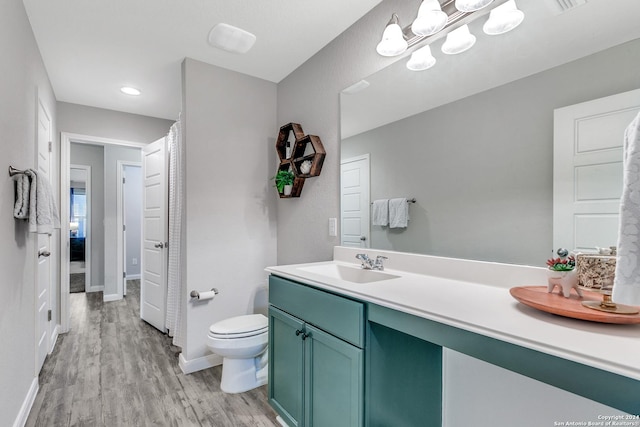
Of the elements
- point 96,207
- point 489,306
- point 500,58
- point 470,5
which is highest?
point 470,5

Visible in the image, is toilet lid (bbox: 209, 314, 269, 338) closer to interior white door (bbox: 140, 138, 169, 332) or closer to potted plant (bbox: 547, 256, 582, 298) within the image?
interior white door (bbox: 140, 138, 169, 332)

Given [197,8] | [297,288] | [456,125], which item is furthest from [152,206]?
[456,125]

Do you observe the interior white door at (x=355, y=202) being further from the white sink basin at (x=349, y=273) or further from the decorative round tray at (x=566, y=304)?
the decorative round tray at (x=566, y=304)

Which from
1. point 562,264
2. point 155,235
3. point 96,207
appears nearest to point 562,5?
point 562,264

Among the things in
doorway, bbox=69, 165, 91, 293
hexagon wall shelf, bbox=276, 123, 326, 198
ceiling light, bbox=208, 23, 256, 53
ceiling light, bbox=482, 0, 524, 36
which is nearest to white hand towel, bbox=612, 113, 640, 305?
ceiling light, bbox=482, 0, 524, 36

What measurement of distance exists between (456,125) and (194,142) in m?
1.89

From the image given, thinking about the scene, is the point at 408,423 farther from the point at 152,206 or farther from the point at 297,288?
the point at 152,206

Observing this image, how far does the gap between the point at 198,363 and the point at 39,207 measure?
4.99 ft

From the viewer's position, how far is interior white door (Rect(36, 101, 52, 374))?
2.45 metres

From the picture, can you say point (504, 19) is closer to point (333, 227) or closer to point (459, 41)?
point (459, 41)

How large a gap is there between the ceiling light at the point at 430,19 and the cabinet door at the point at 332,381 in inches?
57.8

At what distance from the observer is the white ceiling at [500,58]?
1074 millimetres

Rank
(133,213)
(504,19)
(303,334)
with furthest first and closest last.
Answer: (133,213) < (303,334) < (504,19)

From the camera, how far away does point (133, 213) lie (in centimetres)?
574
